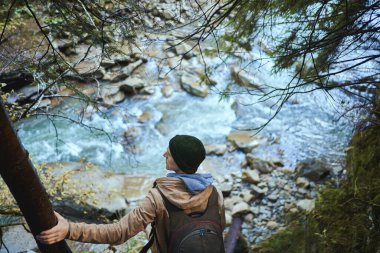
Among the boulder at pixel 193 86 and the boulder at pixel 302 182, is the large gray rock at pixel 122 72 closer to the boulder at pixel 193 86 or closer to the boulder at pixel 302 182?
the boulder at pixel 193 86

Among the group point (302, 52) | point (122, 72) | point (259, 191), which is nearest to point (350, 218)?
point (302, 52)

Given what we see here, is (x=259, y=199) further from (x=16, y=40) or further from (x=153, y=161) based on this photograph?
(x=16, y=40)

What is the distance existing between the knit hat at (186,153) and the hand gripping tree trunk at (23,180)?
848 millimetres

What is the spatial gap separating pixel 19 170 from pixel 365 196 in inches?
135

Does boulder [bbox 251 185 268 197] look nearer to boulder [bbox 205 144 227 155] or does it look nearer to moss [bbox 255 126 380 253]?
boulder [bbox 205 144 227 155]

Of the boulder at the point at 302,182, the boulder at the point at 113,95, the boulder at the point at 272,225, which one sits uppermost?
the boulder at the point at 113,95

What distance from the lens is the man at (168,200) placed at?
1.94 meters

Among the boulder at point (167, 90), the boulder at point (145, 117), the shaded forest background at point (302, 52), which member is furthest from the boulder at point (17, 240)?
the boulder at point (167, 90)

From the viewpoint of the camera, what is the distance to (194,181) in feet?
6.93

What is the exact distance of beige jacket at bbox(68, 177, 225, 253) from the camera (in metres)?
1.94

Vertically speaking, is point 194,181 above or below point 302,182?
above

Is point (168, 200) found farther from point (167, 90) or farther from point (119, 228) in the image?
point (167, 90)

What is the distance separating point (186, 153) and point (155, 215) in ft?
1.44

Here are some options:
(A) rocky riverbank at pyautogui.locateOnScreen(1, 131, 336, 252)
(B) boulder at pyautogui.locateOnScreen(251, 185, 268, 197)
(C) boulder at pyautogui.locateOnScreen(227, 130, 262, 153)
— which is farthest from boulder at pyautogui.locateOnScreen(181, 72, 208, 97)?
(B) boulder at pyautogui.locateOnScreen(251, 185, 268, 197)
